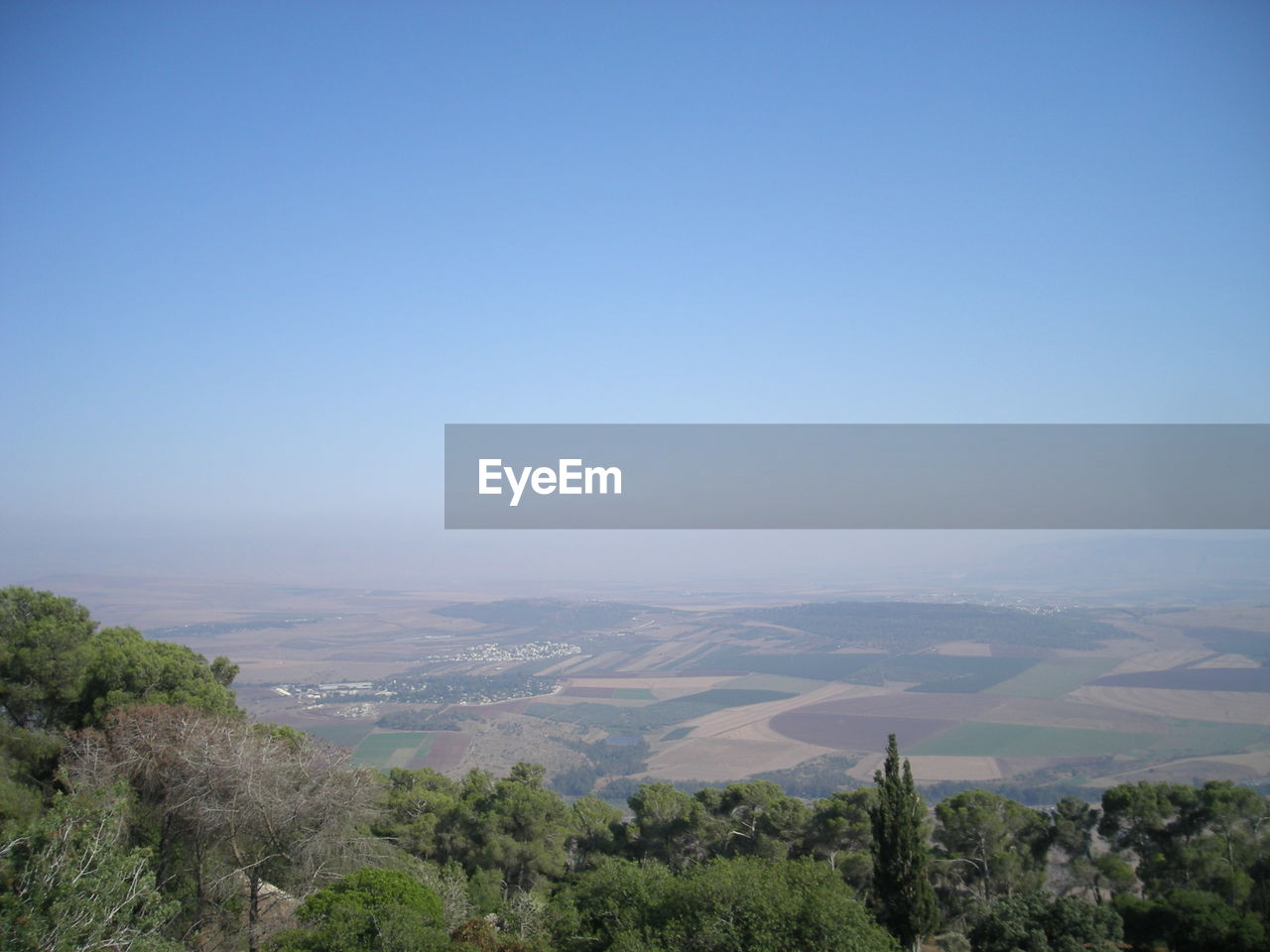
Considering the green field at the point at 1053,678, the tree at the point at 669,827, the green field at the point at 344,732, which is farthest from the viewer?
the green field at the point at 1053,678

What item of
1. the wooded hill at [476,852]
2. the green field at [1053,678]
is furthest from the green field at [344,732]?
the green field at [1053,678]

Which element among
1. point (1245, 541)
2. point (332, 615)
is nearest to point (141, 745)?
point (332, 615)

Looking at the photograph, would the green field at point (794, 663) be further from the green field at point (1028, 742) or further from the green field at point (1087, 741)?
the green field at point (1087, 741)

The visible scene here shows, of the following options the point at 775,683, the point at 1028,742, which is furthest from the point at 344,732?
the point at 1028,742

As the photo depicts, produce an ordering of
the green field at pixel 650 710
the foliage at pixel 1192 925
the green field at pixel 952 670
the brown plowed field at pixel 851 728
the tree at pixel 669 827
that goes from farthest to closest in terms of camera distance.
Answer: the green field at pixel 952 670 < the green field at pixel 650 710 < the brown plowed field at pixel 851 728 < the tree at pixel 669 827 < the foliage at pixel 1192 925

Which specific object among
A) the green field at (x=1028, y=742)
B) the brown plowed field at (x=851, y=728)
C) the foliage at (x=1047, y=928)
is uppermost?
the foliage at (x=1047, y=928)

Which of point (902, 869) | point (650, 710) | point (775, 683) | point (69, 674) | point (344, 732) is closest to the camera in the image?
point (902, 869)

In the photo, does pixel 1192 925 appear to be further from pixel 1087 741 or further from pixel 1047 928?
pixel 1087 741
